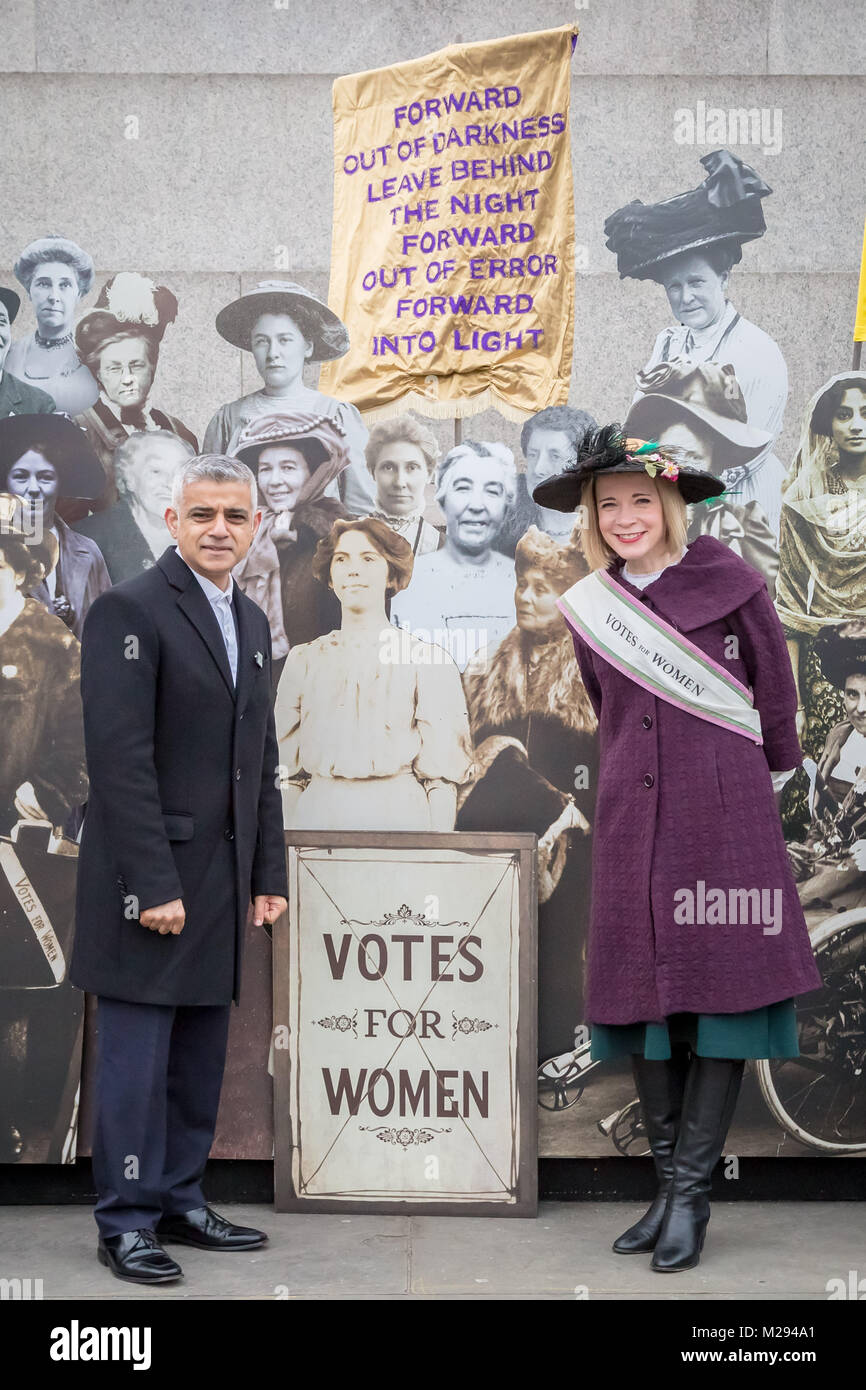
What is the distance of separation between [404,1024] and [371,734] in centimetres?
84

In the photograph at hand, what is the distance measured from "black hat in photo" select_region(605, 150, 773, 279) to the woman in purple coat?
2.93ft

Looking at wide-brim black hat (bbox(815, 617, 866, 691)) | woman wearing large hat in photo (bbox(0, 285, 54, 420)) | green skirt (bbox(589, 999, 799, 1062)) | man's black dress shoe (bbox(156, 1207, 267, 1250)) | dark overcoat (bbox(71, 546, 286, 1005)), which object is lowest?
man's black dress shoe (bbox(156, 1207, 267, 1250))

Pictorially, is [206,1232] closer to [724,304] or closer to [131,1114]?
[131,1114]

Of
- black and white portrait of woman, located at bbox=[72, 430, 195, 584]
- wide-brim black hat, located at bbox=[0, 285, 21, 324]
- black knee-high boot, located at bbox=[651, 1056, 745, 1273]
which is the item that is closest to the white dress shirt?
black and white portrait of woman, located at bbox=[72, 430, 195, 584]

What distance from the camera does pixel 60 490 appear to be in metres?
4.36

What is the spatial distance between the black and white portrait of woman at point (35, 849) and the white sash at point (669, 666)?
1.64 metres

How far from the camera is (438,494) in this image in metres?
4.36

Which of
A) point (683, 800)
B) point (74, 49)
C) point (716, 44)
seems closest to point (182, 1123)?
point (683, 800)

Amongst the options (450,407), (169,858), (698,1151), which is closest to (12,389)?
(450,407)

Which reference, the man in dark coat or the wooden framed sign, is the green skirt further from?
the man in dark coat

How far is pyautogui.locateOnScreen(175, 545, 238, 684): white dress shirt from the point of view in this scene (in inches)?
147

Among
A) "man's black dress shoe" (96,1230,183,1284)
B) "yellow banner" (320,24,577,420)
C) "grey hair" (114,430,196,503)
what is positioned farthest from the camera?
"grey hair" (114,430,196,503)

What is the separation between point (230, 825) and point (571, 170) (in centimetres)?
208

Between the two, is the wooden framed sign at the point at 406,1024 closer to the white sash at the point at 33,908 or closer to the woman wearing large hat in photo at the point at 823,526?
the white sash at the point at 33,908
